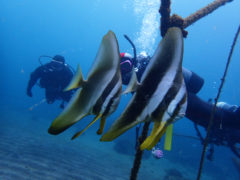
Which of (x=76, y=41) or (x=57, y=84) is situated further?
(x=76, y=41)

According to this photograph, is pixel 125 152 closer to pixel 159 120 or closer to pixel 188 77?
pixel 188 77

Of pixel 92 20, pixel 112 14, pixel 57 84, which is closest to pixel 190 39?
pixel 112 14

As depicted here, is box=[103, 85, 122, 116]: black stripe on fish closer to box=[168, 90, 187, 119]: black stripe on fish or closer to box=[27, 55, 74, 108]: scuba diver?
box=[168, 90, 187, 119]: black stripe on fish

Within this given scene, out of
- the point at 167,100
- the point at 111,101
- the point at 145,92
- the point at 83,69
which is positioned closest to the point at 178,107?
the point at 167,100

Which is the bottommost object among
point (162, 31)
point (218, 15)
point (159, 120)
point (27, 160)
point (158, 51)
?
point (27, 160)

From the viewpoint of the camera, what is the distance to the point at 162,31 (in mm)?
1942

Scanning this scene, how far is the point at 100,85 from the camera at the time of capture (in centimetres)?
98

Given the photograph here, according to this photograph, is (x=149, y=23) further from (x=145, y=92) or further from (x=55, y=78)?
(x=145, y=92)

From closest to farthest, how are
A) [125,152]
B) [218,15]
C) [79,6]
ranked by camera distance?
[125,152], [218,15], [79,6]

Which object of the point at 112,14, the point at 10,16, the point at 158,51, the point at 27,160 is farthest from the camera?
the point at 10,16

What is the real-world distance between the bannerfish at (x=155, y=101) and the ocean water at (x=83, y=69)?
4520 millimetres

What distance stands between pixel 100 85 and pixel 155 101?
330 millimetres

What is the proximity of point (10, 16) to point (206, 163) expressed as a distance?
17379cm

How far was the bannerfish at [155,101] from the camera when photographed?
92 centimetres
